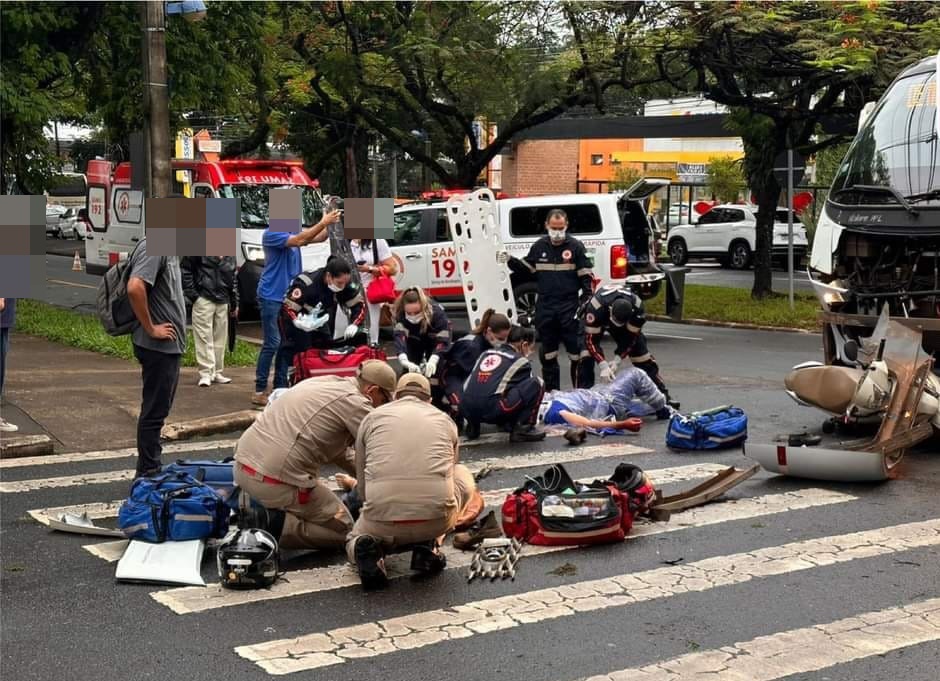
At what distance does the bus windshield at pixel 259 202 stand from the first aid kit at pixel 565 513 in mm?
12086

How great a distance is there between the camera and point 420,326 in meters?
10.5

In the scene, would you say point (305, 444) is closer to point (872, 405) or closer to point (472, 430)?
point (472, 430)

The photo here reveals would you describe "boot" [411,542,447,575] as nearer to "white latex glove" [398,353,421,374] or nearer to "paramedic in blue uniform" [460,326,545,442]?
"white latex glove" [398,353,421,374]

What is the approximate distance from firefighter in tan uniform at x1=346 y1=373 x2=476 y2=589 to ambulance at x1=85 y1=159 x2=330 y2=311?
34.2 feet

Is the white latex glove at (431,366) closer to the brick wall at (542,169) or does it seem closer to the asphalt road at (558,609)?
the asphalt road at (558,609)

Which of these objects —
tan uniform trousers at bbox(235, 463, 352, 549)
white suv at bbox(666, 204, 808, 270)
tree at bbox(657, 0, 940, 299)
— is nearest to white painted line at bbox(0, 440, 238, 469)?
tan uniform trousers at bbox(235, 463, 352, 549)

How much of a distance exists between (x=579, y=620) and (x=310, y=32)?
21.0 m

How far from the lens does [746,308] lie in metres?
21.9

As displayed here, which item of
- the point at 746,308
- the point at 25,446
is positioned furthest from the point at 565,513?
the point at 746,308

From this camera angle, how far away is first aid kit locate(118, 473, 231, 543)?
6680 mm

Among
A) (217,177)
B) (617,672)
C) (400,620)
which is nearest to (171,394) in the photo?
(400,620)

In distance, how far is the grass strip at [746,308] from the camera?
2042 centimetres

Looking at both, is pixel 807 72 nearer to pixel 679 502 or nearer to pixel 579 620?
pixel 679 502

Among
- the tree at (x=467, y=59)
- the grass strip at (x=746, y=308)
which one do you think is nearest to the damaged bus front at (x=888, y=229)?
the grass strip at (x=746, y=308)
